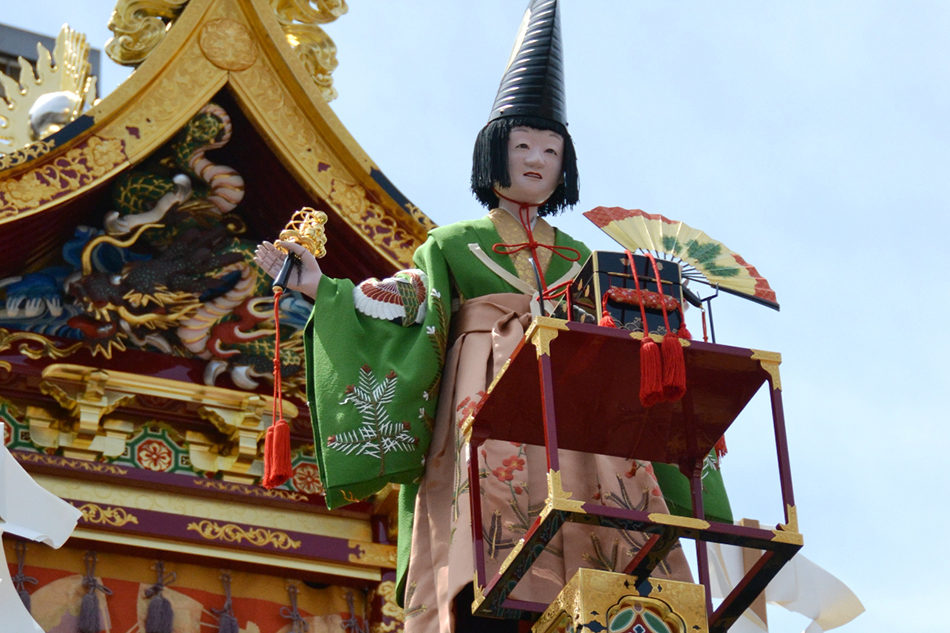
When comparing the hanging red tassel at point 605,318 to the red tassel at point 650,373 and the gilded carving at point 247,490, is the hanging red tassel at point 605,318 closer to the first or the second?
the red tassel at point 650,373

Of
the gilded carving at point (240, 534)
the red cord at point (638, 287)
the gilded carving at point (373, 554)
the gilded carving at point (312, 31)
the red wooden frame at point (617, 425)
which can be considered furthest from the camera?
the gilded carving at point (312, 31)

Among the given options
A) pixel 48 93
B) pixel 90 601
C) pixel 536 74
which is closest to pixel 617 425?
pixel 536 74

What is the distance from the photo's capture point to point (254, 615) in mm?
6344

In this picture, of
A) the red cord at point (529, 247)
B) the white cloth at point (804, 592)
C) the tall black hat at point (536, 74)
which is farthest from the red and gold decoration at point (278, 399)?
the white cloth at point (804, 592)

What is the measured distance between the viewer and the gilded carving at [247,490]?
A: 21.1 ft

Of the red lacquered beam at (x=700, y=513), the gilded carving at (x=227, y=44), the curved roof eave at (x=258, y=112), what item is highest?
the gilded carving at (x=227, y=44)

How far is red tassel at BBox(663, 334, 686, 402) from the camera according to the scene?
4.47 metres

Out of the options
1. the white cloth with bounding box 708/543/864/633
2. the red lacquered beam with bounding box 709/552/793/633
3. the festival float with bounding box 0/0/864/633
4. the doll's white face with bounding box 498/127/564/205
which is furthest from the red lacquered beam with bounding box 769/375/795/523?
the white cloth with bounding box 708/543/864/633

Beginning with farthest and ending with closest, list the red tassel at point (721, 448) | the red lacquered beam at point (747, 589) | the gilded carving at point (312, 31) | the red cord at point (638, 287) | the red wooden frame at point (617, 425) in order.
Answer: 1. the gilded carving at point (312, 31)
2. the red tassel at point (721, 448)
3. the red cord at point (638, 287)
4. the red lacquered beam at point (747, 589)
5. the red wooden frame at point (617, 425)

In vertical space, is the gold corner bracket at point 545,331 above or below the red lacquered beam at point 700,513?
above

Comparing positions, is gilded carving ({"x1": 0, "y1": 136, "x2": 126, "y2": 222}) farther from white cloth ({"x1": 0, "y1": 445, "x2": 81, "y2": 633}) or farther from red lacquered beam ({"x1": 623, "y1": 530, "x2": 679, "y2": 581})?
red lacquered beam ({"x1": 623, "y1": 530, "x2": 679, "y2": 581})

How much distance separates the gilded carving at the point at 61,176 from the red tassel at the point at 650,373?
96.0 inches

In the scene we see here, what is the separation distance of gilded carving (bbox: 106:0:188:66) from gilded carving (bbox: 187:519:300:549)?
1.49 meters

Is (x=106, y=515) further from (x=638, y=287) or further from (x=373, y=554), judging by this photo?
(x=638, y=287)
